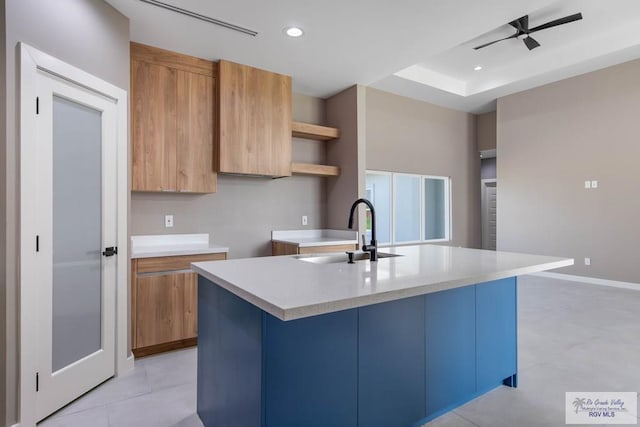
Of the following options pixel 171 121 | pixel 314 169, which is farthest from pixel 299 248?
pixel 171 121

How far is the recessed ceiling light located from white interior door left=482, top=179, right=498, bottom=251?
20.4 ft

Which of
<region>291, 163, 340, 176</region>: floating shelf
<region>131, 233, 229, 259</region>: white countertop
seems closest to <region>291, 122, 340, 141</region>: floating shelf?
<region>291, 163, 340, 176</region>: floating shelf

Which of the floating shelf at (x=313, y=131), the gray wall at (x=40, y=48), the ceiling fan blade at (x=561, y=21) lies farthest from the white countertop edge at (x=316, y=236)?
the ceiling fan blade at (x=561, y=21)

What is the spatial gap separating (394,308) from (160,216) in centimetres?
282

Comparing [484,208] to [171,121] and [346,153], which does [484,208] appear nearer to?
[346,153]

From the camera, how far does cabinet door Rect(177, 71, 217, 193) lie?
3404 mm

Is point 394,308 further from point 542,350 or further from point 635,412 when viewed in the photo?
point 542,350

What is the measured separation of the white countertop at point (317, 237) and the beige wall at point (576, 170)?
365 centimetres

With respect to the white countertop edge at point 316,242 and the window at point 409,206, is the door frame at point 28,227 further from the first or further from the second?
the window at point 409,206

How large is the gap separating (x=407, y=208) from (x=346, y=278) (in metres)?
5.08

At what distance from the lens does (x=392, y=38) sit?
3195 mm

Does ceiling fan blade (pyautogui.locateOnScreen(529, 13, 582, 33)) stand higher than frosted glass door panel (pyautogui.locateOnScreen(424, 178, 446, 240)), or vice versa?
ceiling fan blade (pyautogui.locateOnScreen(529, 13, 582, 33))

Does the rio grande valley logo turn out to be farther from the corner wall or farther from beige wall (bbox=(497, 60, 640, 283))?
beige wall (bbox=(497, 60, 640, 283))

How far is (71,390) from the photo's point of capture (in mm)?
2193
